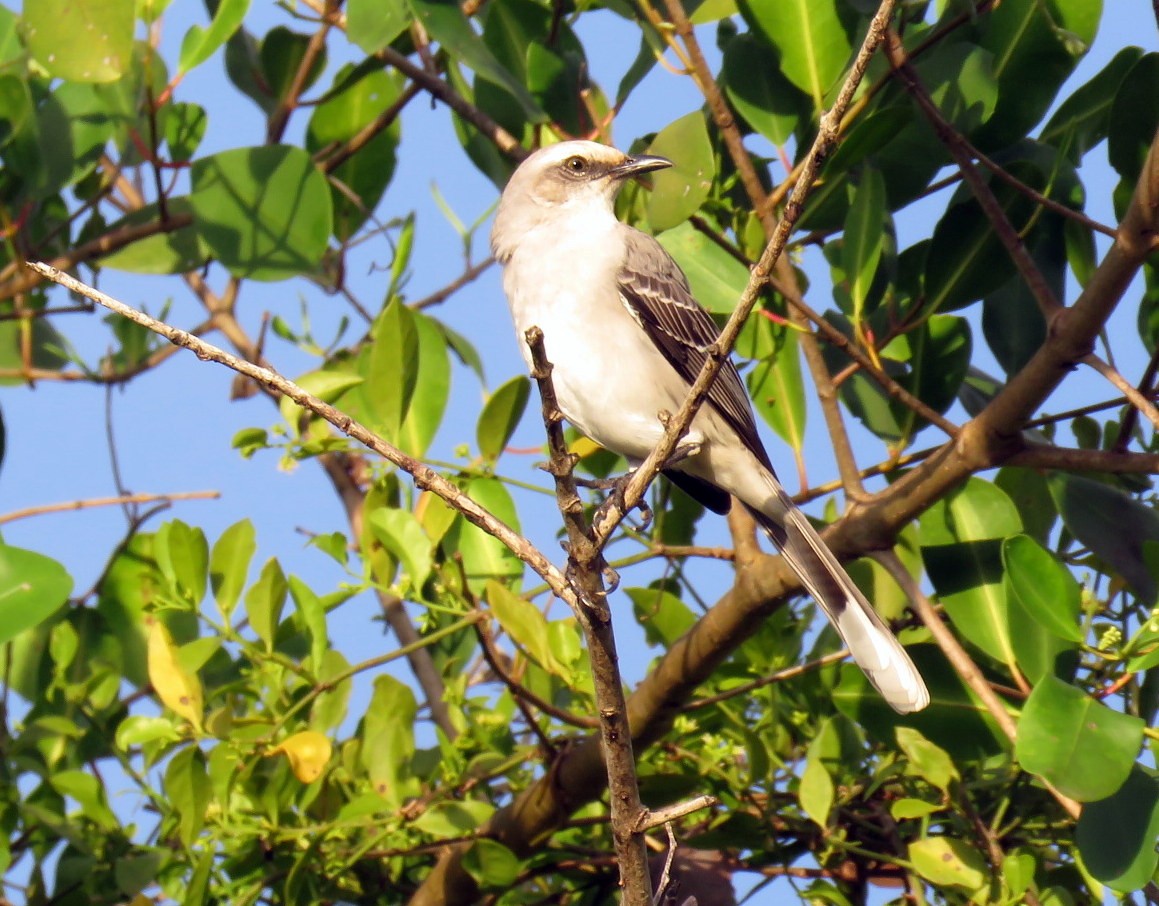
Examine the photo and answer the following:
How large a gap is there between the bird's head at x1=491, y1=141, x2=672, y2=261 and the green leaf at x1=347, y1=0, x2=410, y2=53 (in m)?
0.69

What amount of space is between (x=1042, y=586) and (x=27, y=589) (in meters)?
2.39

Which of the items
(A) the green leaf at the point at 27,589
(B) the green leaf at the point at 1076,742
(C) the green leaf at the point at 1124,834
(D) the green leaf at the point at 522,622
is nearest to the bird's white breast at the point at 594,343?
(D) the green leaf at the point at 522,622

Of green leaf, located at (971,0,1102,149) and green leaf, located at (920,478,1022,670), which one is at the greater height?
green leaf, located at (971,0,1102,149)

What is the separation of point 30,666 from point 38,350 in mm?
1688

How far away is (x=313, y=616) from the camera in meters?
4.12

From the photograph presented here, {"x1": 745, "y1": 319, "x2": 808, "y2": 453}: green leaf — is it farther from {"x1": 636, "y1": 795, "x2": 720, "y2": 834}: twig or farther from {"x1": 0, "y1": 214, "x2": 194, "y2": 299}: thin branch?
{"x1": 0, "y1": 214, "x2": 194, "y2": 299}: thin branch

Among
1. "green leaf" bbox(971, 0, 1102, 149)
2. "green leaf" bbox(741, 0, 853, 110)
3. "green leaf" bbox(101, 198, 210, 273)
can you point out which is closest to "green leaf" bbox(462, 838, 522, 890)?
"green leaf" bbox(741, 0, 853, 110)

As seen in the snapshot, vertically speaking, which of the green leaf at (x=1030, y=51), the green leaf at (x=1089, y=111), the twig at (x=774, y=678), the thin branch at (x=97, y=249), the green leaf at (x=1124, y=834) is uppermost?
the thin branch at (x=97, y=249)

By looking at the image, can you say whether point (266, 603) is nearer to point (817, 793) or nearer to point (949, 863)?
point (817, 793)

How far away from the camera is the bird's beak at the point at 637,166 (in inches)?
171

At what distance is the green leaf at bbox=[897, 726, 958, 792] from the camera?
3.48 meters

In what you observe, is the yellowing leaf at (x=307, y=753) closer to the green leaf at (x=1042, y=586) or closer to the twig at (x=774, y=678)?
the twig at (x=774, y=678)

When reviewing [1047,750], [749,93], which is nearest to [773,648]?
[1047,750]

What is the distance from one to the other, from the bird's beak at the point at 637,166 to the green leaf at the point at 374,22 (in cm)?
79
